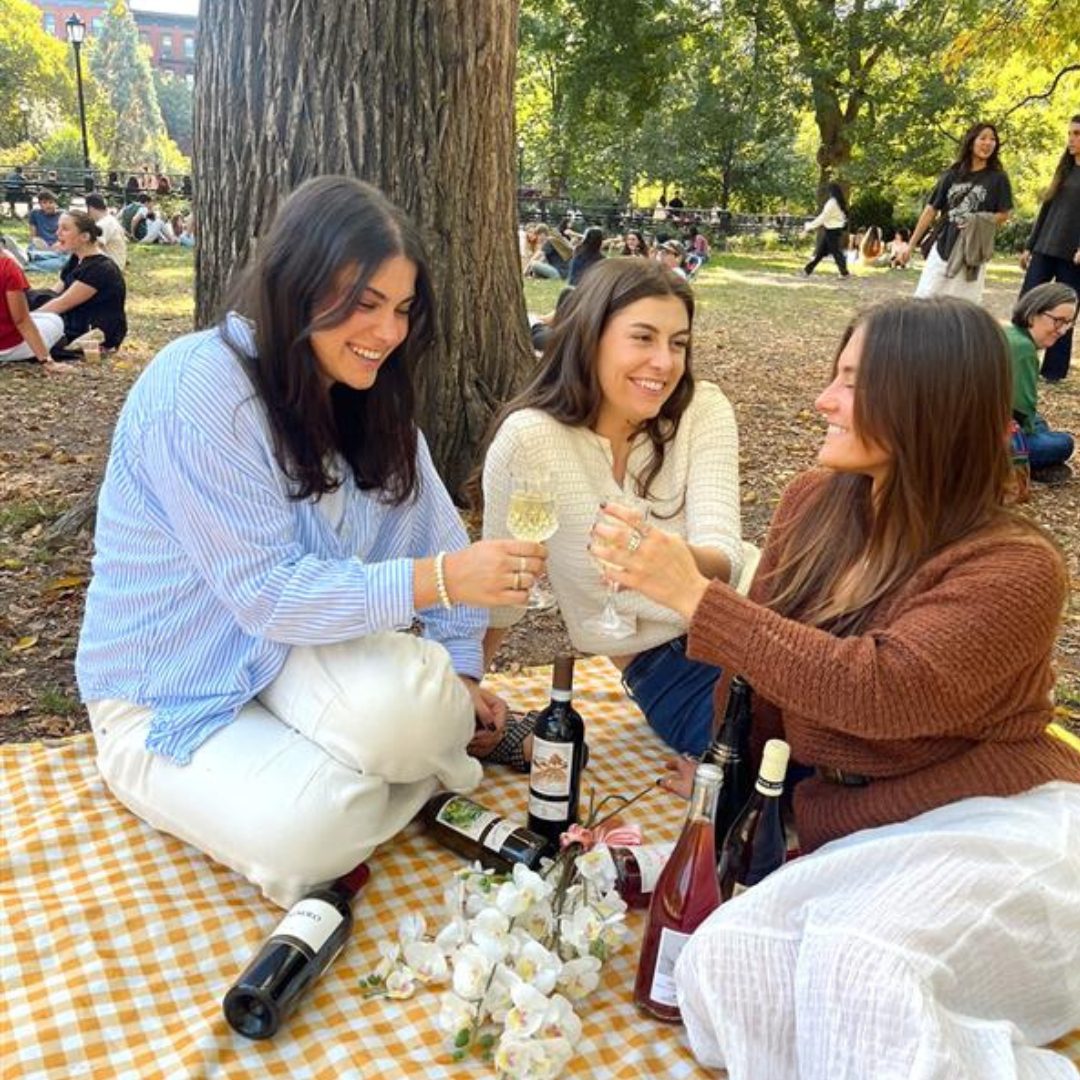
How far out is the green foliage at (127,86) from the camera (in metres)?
70.4

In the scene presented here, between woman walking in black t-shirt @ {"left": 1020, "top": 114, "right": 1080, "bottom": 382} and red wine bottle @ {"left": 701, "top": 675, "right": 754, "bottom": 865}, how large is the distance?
7.37m

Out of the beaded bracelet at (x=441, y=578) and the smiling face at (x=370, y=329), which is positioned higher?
the smiling face at (x=370, y=329)

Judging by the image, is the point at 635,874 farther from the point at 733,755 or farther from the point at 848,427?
the point at 848,427

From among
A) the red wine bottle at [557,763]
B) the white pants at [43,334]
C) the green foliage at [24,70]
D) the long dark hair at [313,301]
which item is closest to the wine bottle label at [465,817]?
the red wine bottle at [557,763]

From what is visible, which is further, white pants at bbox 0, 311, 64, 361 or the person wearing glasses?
white pants at bbox 0, 311, 64, 361

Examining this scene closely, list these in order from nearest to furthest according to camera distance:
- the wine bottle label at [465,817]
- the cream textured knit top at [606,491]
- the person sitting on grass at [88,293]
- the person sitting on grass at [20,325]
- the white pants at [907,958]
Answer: the white pants at [907,958]
the wine bottle label at [465,817]
the cream textured knit top at [606,491]
the person sitting on grass at [20,325]
the person sitting on grass at [88,293]

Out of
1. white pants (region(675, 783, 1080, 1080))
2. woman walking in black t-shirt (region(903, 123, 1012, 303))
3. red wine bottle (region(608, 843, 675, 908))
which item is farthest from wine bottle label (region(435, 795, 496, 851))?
woman walking in black t-shirt (region(903, 123, 1012, 303))

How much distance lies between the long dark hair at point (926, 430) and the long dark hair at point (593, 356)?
32.5 inches

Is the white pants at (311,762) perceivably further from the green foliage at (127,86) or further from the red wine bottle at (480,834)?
the green foliage at (127,86)

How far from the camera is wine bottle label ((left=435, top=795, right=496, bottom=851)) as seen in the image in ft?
8.54

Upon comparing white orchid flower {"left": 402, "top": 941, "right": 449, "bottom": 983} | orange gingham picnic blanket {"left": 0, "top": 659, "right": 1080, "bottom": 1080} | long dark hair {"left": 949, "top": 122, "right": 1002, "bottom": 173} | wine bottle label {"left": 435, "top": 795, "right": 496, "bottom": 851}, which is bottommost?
orange gingham picnic blanket {"left": 0, "top": 659, "right": 1080, "bottom": 1080}

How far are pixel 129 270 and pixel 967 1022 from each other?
16601mm

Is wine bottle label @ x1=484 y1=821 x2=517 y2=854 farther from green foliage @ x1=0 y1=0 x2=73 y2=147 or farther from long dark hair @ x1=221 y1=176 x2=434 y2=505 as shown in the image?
green foliage @ x1=0 y1=0 x2=73 y2=147

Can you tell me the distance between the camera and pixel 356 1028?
2096 millimetres
